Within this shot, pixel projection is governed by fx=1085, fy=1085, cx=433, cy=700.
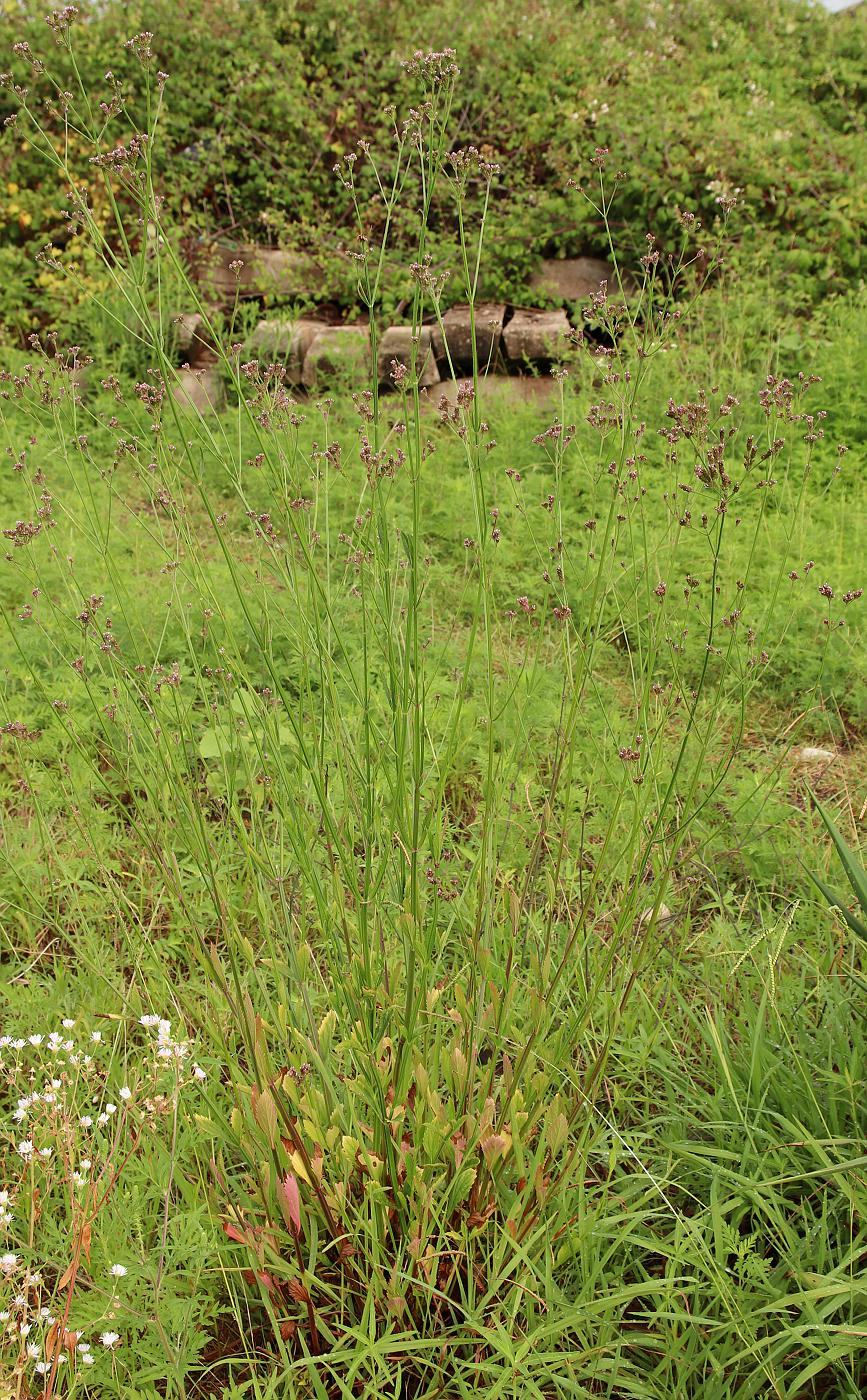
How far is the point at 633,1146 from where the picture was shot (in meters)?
2.18

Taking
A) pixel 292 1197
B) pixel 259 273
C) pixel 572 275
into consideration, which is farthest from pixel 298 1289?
pixel 259 273

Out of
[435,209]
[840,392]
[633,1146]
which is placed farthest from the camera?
[435,209]

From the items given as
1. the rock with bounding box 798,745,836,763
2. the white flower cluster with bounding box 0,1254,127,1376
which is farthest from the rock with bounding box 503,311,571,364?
the white flower cluster with bounding box 0,1254,127,1376

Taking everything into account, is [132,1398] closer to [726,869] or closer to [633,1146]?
[633,1146]

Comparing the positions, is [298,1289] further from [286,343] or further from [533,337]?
[286,343]

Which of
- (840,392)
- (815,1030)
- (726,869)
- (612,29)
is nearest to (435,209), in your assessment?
(612,29)

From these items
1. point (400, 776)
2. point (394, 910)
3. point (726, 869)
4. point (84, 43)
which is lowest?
point (726, 869)

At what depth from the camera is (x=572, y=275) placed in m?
7.86

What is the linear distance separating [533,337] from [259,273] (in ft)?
7.87

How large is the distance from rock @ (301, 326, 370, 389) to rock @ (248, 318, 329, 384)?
8 centimetres

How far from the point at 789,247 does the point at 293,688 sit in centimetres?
553

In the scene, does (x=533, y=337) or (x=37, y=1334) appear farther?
(x=533, y=337)

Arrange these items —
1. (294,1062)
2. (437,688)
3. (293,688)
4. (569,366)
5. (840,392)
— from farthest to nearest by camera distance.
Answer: (569,366), (840,392), (293,688), (437,688), (294,1062)

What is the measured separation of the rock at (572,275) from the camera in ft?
25.5
